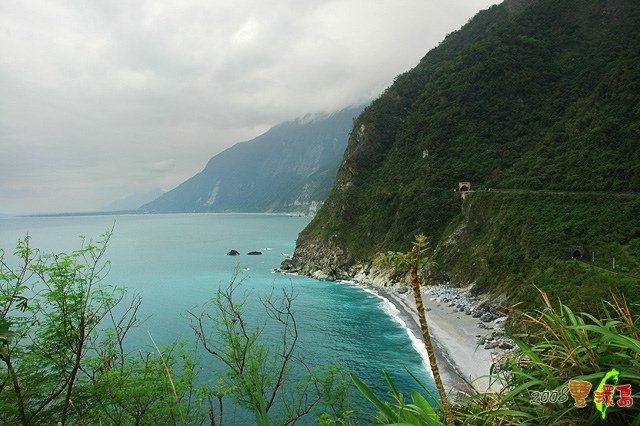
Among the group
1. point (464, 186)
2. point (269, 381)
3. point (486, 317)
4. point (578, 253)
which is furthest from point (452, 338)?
point (464, 186)

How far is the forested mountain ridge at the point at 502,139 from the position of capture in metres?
44.2

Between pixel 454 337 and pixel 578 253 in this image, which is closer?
pixel 454 337

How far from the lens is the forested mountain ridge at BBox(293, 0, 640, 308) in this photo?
44.2m

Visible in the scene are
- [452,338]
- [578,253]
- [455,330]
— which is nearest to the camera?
[452,338]

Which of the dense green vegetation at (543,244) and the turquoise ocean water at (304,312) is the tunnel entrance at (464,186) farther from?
the turquoise ocean water at (304,312)

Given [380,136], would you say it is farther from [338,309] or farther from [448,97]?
[338,309]

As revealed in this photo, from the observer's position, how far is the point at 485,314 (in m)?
35.5

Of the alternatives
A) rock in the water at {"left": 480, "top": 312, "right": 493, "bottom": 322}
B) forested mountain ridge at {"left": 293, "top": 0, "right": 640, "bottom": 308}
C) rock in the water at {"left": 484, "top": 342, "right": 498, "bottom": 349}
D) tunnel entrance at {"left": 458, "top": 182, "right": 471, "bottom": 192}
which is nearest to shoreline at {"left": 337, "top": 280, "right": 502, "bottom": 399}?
rock in the water at {"left": 484, "top": 342, "right": 498, "bottom": 349}

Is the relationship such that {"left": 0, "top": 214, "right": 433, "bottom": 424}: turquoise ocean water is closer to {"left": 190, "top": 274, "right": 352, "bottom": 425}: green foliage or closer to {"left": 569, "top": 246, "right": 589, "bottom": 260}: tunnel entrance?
{"left": 190, "top": 274, "right": 352, "bottom": 425}: green foliage

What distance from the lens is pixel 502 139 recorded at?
2594 inches

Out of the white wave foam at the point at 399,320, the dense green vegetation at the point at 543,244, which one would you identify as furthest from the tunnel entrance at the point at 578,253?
the white wave foam at the point at 399,320

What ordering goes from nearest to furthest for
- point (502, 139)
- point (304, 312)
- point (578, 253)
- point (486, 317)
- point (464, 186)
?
1. point (578, 253)
2. point (486, 317)
3. point (304, 312)
4. point (464, 186)
5. point (502, 139)

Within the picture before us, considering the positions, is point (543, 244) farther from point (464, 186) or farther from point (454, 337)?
point (464, 186)

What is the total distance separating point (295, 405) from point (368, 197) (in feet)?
A: 187
